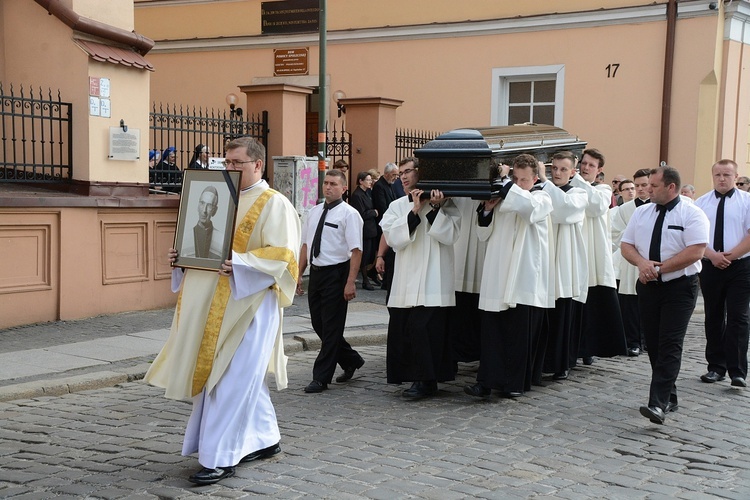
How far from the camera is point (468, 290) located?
812 centimetres

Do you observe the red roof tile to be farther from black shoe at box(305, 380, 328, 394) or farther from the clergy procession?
black shoe at box(305, 380, 328, 394)

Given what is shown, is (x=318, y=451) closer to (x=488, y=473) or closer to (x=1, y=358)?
(x=488, y=473)

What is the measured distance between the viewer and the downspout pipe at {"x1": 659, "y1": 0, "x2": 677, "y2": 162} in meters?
16.5

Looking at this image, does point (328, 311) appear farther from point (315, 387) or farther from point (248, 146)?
point (248, 146)

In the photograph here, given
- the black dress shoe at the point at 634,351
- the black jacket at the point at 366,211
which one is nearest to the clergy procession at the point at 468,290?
the black dress shoe at the point at 634,351

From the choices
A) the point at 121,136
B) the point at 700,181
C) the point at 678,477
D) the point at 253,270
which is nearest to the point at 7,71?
the point at 121,136

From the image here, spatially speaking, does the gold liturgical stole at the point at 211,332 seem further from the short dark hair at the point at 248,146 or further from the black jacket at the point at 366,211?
the black jacket at the point at 366,211

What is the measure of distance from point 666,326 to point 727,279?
1.81 m

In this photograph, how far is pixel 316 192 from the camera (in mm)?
14172

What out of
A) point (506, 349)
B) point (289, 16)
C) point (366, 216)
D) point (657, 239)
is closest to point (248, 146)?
point (506, 349)

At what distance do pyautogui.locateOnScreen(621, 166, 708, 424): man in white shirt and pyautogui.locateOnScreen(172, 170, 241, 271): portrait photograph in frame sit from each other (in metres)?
3.23

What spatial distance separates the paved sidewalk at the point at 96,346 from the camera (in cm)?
792

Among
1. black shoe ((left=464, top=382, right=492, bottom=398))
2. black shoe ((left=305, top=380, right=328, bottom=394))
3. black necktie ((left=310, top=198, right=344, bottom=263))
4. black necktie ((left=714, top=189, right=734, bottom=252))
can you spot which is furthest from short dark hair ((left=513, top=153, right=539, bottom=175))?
black shoe ((left=305, top=380, right=328, bottom=394))

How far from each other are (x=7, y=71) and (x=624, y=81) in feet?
34.7
